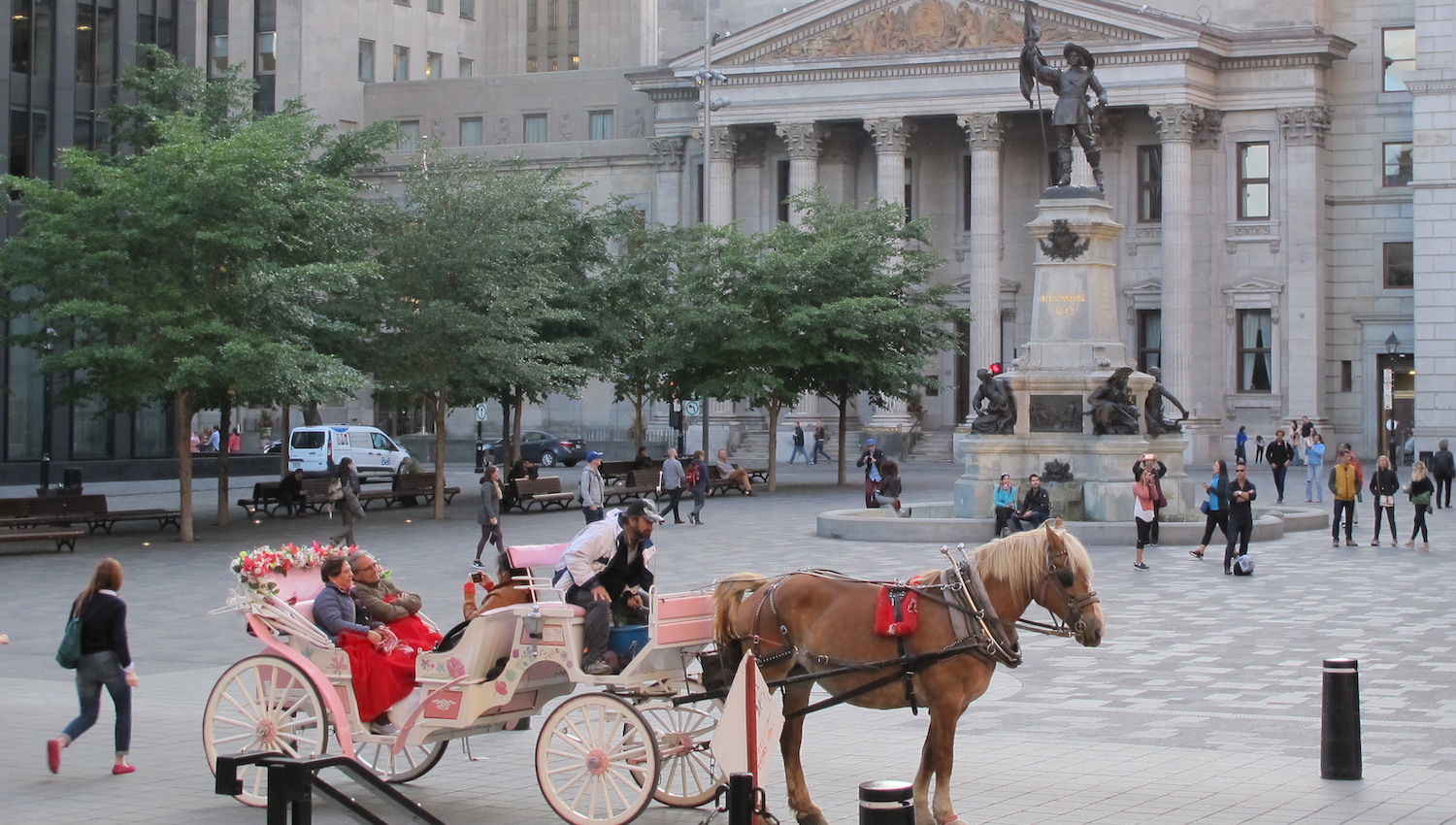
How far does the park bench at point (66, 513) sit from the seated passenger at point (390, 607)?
19.8 meters

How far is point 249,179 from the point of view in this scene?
30.8 m

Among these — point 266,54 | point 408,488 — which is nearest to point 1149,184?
point 408,488

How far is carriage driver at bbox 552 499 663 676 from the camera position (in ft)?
34.8

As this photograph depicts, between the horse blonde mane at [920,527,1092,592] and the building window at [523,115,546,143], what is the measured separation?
71362 millimetres

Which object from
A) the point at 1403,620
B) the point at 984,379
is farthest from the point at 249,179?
the point at 1403,620

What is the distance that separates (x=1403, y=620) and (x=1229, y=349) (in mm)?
45240

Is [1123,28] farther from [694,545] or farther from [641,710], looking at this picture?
[641,710]

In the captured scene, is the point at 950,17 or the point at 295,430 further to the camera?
the point at 950,17

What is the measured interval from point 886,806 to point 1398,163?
6031 centimetres

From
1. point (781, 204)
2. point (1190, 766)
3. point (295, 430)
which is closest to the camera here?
point (1190, 766)

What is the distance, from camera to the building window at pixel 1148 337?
65.3m

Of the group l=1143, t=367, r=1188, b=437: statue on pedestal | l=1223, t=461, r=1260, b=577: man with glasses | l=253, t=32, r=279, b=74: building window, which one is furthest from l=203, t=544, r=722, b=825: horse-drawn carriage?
l=253, t=32, r=279, b=74: building window

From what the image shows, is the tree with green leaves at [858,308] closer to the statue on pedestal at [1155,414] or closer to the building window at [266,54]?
the statue on pedestal at [1155,414]

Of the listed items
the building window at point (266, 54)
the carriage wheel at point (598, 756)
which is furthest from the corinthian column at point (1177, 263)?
the carriage wheel at point (598, 756)
